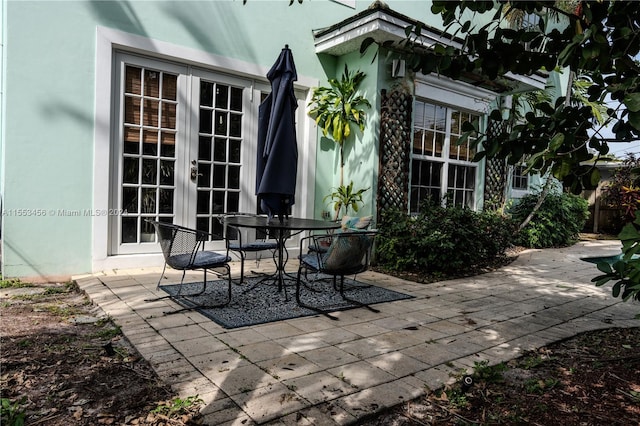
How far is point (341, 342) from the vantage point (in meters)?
2.76

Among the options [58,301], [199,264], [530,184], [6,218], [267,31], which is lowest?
[58,301]

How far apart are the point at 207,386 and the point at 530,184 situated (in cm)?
909

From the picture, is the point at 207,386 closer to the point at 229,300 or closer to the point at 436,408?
the point at 436,408

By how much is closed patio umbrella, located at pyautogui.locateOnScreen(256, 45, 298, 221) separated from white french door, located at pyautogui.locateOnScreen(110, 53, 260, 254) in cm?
155

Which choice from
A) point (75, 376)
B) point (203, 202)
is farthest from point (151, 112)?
point (75, 376)

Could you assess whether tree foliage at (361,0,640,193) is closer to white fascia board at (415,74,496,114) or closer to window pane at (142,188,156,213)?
window pane at (142,188,156,213)

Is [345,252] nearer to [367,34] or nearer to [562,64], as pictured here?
[562,64]

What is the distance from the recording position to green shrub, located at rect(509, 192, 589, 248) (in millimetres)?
7934

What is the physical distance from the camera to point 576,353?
273cm

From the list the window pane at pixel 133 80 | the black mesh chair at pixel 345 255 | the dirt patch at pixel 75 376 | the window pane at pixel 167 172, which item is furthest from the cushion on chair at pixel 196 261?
the window pane at pixel 133 80

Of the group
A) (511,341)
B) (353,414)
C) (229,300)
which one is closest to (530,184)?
(511,341)

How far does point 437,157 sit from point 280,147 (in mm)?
3839

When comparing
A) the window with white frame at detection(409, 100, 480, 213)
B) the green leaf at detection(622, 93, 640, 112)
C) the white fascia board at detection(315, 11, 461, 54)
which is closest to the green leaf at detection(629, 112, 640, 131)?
the green leaf at detection(622, 93, 640, 112)

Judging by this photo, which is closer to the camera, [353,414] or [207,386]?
[353,414]
